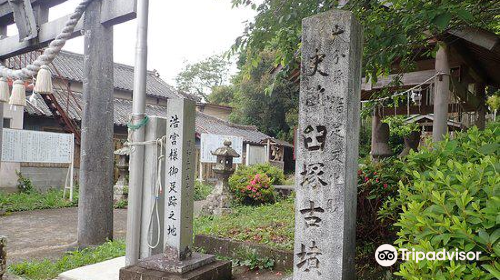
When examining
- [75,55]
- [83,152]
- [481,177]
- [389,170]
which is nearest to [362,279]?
[389,170]

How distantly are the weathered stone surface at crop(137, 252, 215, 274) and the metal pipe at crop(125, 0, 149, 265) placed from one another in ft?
1.27

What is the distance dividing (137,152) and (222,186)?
568cm

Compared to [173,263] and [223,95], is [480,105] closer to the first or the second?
[173,263]

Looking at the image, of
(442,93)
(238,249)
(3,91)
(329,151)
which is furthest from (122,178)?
(329,151)

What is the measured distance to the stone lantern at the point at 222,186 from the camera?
9719mm

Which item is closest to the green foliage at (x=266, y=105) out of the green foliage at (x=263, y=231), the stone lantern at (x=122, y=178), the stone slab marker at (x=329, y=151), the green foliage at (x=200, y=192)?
the green foliage at (x=200, y=192)

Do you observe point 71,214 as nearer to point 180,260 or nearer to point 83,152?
point 83,152

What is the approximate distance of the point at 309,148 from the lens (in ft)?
10.0

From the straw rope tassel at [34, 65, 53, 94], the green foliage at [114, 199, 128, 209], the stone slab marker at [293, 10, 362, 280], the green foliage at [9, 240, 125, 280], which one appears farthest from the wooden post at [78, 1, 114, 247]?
the green foliage at [114, 199, 128, 209]

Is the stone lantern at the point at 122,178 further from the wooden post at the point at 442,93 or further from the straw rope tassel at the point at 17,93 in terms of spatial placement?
the wooden post at the point at 442,93

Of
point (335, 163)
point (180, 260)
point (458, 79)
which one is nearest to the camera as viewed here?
point (335, 163)

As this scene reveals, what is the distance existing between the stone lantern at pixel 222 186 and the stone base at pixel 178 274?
5.44 meters

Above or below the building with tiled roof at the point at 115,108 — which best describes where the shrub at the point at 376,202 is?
below

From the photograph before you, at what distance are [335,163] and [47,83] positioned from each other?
134 inches
